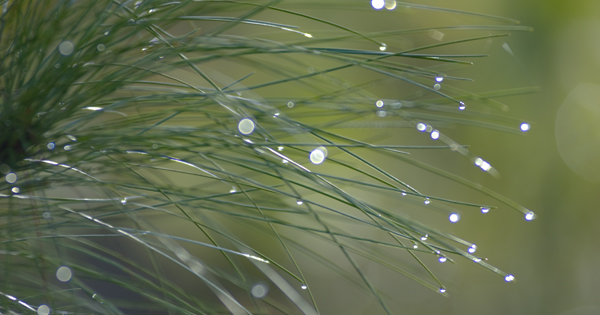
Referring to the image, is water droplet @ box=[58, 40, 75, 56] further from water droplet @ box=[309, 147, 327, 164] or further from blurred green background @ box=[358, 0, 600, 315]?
blurred green background @ box=[358, 0, 600, 315]

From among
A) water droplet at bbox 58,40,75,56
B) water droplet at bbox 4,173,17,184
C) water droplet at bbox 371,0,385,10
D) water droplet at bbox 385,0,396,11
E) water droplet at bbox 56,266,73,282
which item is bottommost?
water droplet at bbox 56,266,73,282

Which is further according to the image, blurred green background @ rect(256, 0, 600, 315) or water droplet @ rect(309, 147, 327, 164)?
blurred green background @ rect(256, 0, 600, 315)

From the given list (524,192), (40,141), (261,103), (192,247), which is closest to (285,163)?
(261,103)

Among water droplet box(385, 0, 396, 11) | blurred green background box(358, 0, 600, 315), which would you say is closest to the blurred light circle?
blurred green background box(358, 0, 600, 315)

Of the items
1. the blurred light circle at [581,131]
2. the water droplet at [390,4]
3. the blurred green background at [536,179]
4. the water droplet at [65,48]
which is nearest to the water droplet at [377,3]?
the water droplet at [390,4]

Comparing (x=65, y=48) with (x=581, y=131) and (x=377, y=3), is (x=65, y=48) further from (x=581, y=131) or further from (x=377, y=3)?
(x=581, y=131)


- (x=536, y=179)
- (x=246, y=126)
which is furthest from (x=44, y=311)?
(x=536, y=179)

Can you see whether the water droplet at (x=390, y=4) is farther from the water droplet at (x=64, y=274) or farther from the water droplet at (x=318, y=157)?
the water droplet at (x=64, y=274)
